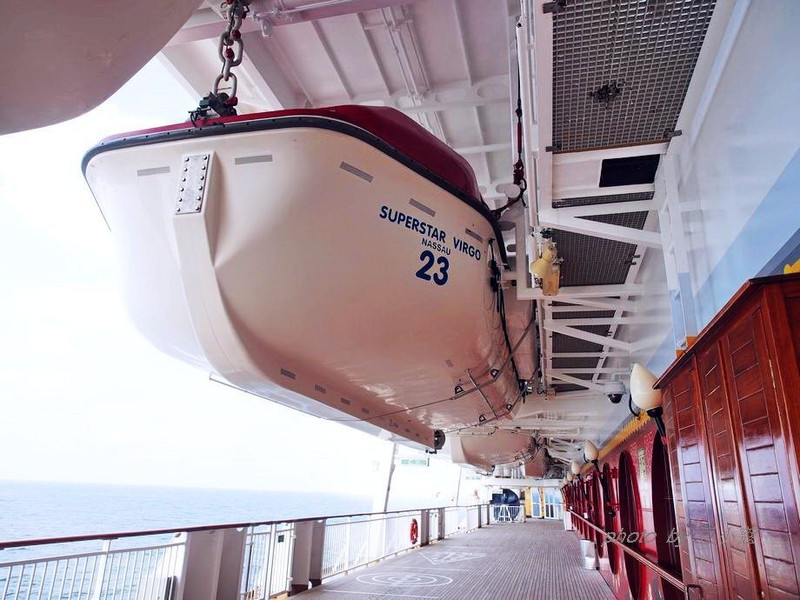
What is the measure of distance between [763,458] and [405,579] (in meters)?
5.74

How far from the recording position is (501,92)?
371cm

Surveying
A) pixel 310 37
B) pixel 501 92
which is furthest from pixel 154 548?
pixel 501 92

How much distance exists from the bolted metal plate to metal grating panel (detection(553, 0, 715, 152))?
1.22 meters

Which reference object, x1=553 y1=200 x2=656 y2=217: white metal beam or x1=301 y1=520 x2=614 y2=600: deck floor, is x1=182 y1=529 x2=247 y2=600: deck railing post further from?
x1=553 y1=200 x2=656 y2=217: white metal beam

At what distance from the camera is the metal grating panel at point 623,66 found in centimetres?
162

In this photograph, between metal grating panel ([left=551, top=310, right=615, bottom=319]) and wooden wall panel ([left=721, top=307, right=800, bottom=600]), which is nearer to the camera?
wooden wall panel ([left=721, top=307, right=800, bottom=600])

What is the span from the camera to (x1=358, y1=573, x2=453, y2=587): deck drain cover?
230 inches

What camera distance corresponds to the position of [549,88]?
71.4 inches

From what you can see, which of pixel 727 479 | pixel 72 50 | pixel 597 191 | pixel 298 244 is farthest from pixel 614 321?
pixel 72 50

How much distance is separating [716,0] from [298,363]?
1935 mm

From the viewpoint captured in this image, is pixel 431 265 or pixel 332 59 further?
pixel 332 59

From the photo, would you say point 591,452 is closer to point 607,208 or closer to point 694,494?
point 607,208

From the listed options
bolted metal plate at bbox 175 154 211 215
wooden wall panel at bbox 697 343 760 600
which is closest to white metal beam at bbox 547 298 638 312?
wooden wall panel at bbox 697 343 760 600

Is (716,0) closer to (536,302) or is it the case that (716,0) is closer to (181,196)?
(181,196)
